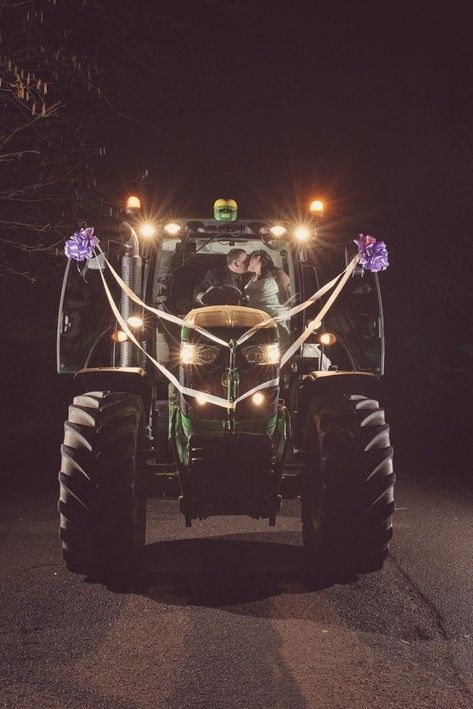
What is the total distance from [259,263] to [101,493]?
2384 millimetres

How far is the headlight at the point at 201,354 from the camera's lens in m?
5.54

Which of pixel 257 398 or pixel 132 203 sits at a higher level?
pixel 132 203

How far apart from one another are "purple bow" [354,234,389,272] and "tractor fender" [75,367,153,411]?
1.93 meters

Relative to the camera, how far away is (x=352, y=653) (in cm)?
439

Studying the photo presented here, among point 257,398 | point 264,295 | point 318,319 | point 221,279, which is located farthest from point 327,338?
point 257,398

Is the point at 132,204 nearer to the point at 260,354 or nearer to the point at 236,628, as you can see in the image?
the point at 260,354

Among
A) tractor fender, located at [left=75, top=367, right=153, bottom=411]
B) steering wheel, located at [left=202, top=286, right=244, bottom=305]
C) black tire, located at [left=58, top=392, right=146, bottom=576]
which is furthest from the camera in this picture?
steering wheel, located at [left=202, top=286, right=244, bottom=305]

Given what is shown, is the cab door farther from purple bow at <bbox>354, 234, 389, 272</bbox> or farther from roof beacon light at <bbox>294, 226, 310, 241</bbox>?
purple bow at <bbox>354, 234, 389, 272</bbox>

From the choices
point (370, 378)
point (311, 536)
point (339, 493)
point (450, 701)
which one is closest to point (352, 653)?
point (450, 701)

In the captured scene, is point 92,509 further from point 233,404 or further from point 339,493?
point 339,493

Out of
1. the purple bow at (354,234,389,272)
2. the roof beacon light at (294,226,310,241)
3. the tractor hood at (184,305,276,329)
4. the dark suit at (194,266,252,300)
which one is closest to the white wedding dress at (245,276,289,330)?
the dark suit at (194,266,252,300)

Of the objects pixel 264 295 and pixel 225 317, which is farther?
pixel 264 295

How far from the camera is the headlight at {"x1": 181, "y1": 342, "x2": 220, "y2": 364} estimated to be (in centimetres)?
554

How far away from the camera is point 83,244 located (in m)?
6.12
